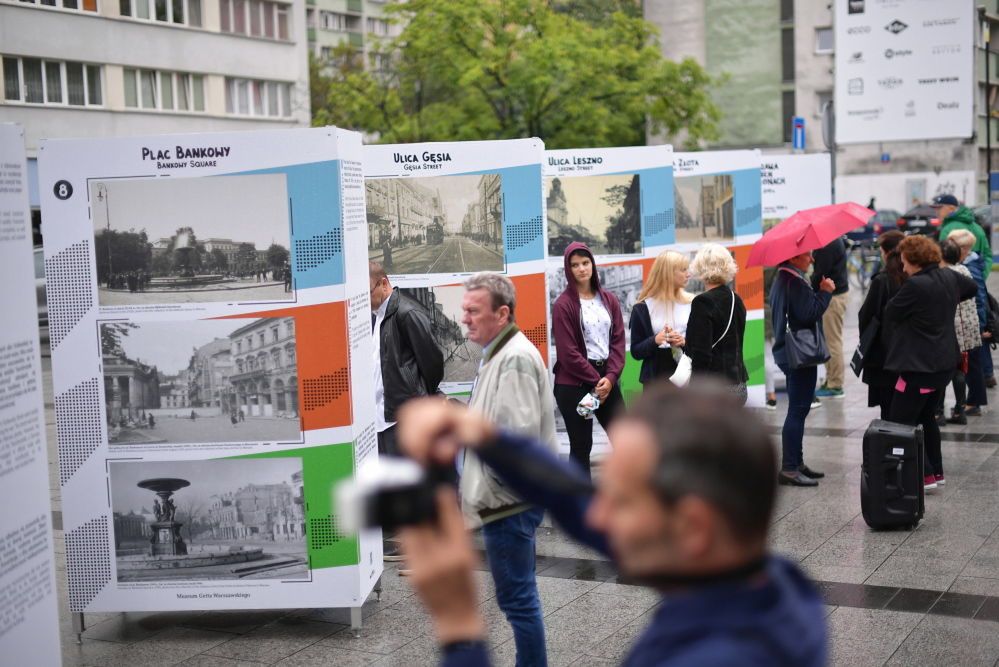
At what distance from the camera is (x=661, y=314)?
923cm

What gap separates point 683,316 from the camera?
30.1 ft

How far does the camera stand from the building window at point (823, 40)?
2164 inches

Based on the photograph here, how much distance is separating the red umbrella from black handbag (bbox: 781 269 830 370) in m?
0.26

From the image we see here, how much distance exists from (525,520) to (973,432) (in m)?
8.39

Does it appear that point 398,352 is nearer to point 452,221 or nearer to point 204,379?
point 204,379

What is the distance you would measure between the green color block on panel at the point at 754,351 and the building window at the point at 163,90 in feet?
117

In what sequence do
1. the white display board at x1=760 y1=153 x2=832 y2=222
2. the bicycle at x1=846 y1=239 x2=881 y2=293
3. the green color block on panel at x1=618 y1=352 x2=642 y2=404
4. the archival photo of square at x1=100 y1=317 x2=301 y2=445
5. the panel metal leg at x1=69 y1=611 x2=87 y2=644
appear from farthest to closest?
the bicycle at x1=846 y1=239 x2=881 y2=293, the white display board at x1=760 y1=153 x2=832 y2=222, the green color block on panel at x1=618 y1=352 x2=642 y2=404, the panel metal leg at x1=69 y1=611 x2=87 y2=644, the archival photo of square at x1=100 y1=317 x2=301 y2=445

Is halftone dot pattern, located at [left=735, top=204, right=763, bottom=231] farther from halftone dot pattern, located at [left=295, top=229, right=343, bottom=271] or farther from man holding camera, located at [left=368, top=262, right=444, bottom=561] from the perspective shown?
halftone dot pattern, located at [left=295, top=229, right=343, bottom=271]

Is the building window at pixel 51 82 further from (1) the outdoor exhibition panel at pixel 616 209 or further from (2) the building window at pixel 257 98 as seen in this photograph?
(1) the outdoor exhibition panel at pixel 616 209

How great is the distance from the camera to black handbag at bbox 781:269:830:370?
909 centimetres

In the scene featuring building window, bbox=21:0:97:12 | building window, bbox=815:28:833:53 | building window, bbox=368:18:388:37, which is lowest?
building window, bbox=815:28:833:53

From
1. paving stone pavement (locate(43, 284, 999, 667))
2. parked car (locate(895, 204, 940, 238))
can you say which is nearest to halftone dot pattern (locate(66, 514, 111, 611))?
paving stone pavement (locate(43, 284, 999, 667))

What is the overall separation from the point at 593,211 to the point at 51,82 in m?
34.8

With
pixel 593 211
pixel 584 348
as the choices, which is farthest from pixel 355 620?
pixel 593 211
